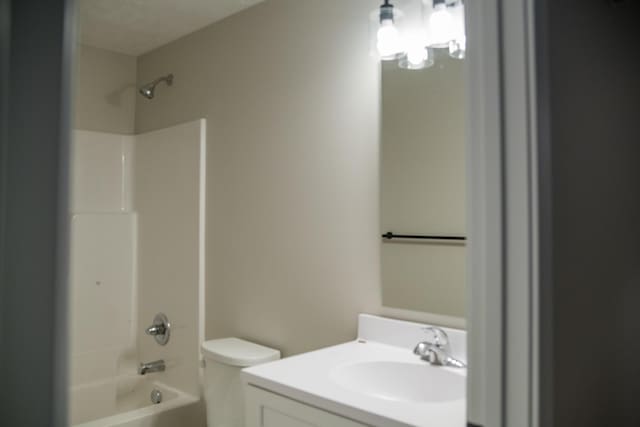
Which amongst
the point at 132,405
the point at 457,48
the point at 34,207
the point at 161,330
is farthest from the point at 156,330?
the point at 34,207

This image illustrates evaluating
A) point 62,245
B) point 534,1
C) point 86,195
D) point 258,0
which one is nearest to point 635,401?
point 534,1

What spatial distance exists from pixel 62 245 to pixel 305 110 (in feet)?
5.73

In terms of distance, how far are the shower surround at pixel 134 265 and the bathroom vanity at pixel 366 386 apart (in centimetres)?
109

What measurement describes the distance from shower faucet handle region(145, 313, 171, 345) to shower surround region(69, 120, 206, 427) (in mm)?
37

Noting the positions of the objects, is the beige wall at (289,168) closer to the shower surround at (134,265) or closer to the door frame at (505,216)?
the shower surround at (134,265)

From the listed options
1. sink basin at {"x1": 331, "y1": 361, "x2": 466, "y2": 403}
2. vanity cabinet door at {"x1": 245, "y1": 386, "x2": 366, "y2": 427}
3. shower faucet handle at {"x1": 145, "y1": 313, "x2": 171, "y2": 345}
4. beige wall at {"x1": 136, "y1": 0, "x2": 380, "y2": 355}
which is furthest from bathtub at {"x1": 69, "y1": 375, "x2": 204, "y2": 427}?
sink basin at {"x1": 331, "y1": 361, "x2": 466, "y2": 403}

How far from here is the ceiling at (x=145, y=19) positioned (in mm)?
2283

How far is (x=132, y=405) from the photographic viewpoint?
2738 mm

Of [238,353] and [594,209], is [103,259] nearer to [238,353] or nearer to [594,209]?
[238,353]

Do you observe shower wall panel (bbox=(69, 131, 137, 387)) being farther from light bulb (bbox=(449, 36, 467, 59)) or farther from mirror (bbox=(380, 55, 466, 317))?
light bulb (bbox=(449, 36, 467, 59))

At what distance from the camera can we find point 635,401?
1145 mm

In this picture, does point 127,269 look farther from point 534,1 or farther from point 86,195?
point 534,1

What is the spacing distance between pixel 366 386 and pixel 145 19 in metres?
2.10

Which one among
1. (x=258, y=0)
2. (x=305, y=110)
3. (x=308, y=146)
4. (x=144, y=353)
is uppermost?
(x=258, y=0)
